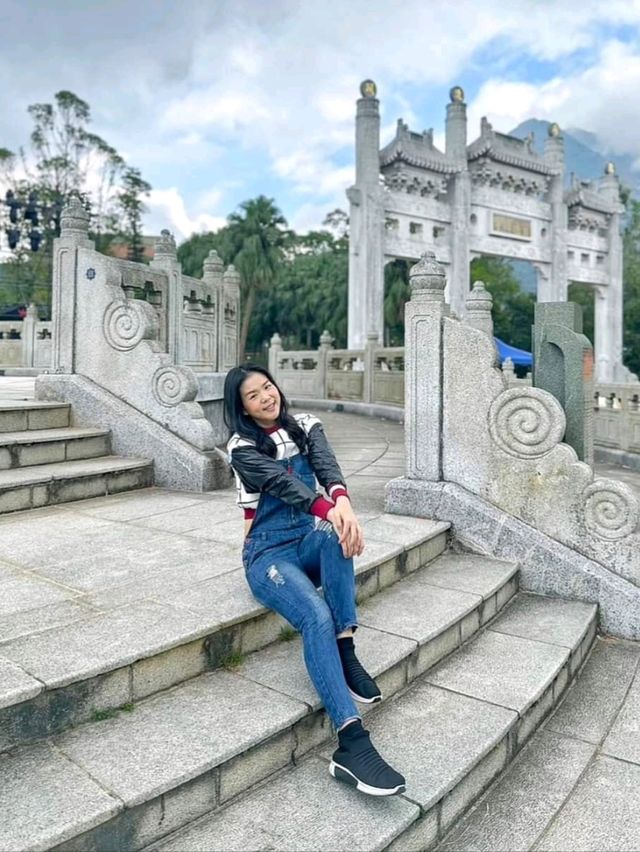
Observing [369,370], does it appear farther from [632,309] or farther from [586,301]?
[586,301]

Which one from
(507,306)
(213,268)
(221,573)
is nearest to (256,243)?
(507,306)

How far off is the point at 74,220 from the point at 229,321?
9.70 ft

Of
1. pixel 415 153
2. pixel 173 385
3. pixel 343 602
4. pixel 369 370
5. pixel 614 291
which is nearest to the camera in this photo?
pixel 343 602

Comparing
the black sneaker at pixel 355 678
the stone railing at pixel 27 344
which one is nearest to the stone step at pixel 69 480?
the black sneaker at pixel 355 678

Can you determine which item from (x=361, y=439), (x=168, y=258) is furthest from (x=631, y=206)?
(x=168, y=258)

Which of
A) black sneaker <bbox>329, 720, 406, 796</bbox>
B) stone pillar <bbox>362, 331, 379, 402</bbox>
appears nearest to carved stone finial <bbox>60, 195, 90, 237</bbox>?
black sneaker <bbox>329, 720, 406, 796</bbox>

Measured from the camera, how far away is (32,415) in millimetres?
4676

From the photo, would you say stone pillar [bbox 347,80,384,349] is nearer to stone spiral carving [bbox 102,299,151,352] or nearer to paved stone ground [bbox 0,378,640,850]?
stone spiral carving [bbox 102,299,151,352]

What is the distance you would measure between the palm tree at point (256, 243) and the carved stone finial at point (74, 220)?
2478 cm

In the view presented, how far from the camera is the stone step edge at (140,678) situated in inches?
66.9

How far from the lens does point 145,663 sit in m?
1.93

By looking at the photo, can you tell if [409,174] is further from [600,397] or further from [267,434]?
[267,434]

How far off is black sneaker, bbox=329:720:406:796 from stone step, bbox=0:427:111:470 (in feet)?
10.5

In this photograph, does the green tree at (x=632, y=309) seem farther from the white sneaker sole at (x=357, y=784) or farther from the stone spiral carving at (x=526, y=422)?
the white sneaker sole at (x=357, y=784)
